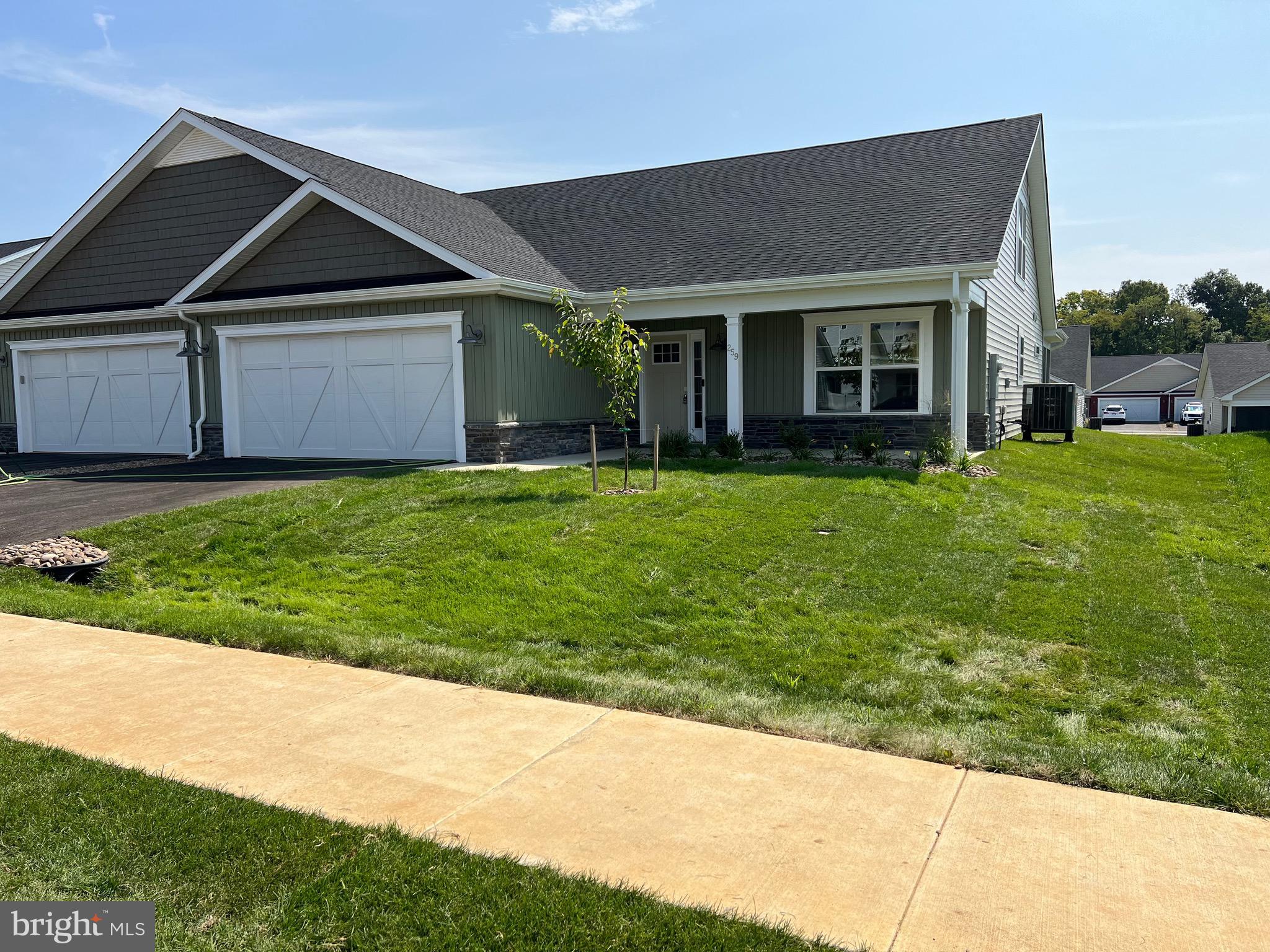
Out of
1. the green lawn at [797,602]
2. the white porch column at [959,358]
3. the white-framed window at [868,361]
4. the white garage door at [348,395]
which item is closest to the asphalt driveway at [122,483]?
the white garage door at [348,395]

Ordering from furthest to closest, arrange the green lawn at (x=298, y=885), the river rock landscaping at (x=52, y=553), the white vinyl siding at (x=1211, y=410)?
the white vinyl siding at (x=1211, y=410), the river rock landscaping at (x=52, y=553), the green lawn at (x=298, y=885)

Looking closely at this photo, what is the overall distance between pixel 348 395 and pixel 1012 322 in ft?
45.8

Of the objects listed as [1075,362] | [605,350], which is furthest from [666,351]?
[1075,362]

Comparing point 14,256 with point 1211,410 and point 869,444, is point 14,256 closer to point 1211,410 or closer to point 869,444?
point 869,444

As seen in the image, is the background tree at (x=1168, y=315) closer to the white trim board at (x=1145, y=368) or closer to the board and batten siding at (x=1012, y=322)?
the white trim board at (x=1145, y=368)

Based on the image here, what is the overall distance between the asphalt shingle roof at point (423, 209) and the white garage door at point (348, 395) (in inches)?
67.0

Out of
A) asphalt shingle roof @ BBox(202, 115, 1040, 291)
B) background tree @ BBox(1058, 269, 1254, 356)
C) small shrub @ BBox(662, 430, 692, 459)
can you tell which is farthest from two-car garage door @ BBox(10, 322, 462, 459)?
background tree @ BBox(1058, 269, 1254, 356)

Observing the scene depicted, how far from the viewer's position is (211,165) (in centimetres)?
1759

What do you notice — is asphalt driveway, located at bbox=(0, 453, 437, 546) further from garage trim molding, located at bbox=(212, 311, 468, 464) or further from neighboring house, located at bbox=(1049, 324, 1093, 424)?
neighboring house, located at bbox=(1049, 324, 1093, 424)

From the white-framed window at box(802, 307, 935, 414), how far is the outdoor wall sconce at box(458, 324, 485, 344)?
5.83 metres

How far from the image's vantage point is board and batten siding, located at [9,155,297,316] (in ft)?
56.6

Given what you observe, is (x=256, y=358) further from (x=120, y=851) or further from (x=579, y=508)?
(x=120, y=851)

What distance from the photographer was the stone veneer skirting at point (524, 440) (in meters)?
14.2

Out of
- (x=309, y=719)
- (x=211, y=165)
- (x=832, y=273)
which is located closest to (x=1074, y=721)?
(x=309, y=719)
